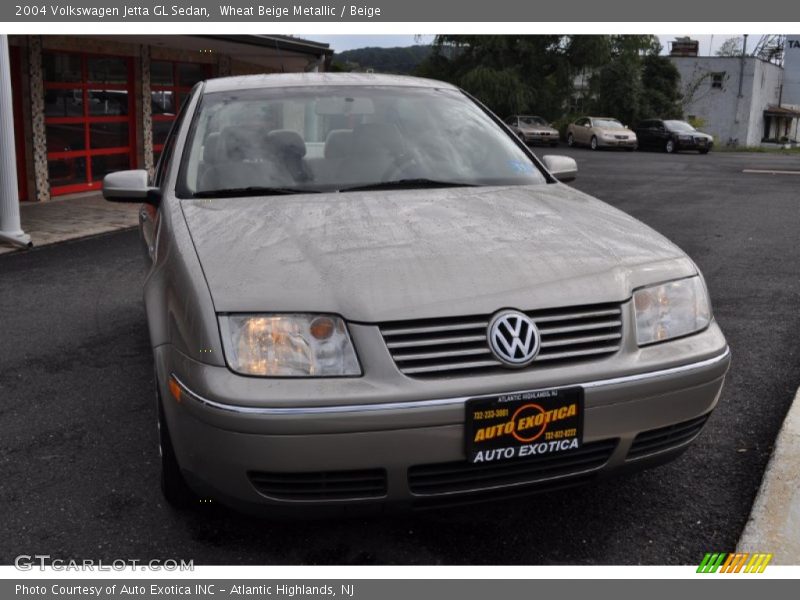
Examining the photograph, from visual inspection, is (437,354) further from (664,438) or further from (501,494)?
(664,438)

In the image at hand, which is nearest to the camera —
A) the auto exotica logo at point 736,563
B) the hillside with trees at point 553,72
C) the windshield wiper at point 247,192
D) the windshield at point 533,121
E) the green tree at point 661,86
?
the auto exotica logo at point 736,563

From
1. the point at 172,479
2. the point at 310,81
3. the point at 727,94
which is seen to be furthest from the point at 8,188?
the point at 727,94

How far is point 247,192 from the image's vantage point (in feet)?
A: 11.1

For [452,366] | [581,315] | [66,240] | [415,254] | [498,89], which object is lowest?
[66,240]

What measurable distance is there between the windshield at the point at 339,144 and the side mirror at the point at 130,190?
0.68 feet

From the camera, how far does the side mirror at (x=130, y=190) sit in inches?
142

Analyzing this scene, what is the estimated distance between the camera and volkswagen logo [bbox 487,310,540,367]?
2.38 meters

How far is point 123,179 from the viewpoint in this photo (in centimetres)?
371

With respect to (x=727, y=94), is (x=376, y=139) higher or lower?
lower

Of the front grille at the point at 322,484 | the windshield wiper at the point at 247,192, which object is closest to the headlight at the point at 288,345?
the front grille at the point at 322,484

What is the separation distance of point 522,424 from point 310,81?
2452 mm

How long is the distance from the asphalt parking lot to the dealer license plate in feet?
1.55

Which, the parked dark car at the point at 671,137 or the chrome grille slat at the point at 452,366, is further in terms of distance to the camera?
the parked dark car at the point at 671,137

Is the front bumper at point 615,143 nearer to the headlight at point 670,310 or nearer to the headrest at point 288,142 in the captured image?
the headrest at point 288,142
